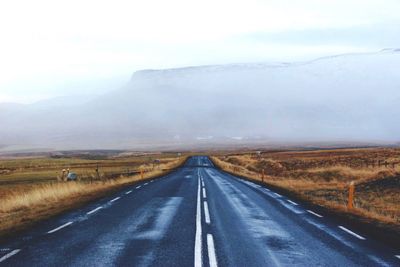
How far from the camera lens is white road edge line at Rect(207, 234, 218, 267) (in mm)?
8234

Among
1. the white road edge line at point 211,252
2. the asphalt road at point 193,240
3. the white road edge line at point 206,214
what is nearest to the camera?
the white road edge line at point 211,252

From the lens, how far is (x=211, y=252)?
30.1 feet

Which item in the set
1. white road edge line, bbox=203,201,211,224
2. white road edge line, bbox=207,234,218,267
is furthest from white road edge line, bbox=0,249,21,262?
white road edge line, bbox=203,201,211,224

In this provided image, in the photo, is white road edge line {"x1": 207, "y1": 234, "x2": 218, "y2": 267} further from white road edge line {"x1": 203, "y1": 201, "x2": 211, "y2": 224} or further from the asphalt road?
white road edge line {"x1": 203, "y1": 201, "x2": 211, "y2": 224}

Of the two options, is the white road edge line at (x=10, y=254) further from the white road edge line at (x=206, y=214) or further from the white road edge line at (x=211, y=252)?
the white road edge line at (x=206, y=214)

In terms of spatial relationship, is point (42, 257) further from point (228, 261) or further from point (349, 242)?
point (349, 242)

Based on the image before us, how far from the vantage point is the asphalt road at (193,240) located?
8531mm

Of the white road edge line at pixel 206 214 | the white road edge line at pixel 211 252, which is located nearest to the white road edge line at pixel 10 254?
the white road edge line at pixel 211 252

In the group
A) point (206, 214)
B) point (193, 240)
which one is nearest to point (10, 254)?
point (193, 240)

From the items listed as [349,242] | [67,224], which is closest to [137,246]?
[67,224]

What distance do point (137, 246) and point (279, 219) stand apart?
5757 millimetres

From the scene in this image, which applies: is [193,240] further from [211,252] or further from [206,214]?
[206,214]

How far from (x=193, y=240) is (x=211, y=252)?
52.2 inches

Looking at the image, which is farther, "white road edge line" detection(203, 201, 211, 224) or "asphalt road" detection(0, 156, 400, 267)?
"white road edge line" detection(203, 201, 211, 224)
